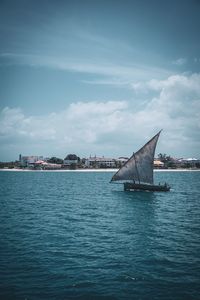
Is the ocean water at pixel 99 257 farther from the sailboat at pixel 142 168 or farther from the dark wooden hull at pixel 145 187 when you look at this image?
the dark wooden hull at pixel 145 187

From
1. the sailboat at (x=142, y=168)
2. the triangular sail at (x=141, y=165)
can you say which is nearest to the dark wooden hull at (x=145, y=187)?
the sailboat at (x=142, y=168)

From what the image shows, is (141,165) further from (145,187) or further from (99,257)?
(99,257)

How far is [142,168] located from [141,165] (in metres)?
1.03

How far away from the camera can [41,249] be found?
2434cm

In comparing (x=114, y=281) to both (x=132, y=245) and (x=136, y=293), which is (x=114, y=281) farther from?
(x=132, y=245)

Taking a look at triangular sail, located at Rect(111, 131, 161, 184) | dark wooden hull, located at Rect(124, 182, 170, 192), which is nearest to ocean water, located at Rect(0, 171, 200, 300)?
triangular sail, located at Rect(111, 131, 161, 184)

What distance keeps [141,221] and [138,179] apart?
33.9 m

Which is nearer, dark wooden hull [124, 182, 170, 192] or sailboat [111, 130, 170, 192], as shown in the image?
sailboat [111, 130, 170, 192]

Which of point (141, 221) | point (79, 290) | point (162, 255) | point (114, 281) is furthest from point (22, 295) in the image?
point (141, 221)

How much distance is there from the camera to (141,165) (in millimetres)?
67875

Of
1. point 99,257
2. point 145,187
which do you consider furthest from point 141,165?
point 99,257

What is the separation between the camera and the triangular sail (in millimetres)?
66562

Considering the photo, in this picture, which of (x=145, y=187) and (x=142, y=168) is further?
(x=145, y=187)

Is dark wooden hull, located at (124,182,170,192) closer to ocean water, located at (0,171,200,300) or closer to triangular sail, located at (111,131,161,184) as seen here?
triangular sail, located at (111,131,161,184)
